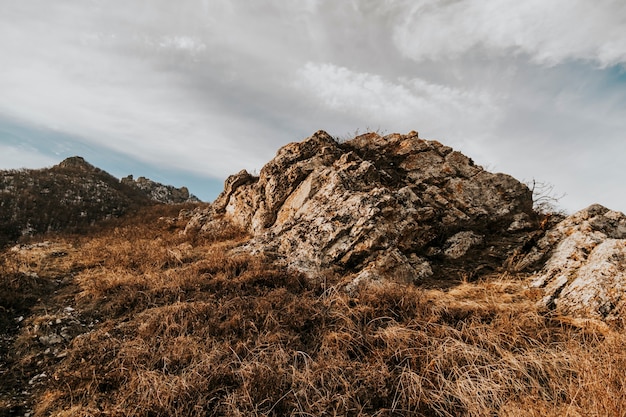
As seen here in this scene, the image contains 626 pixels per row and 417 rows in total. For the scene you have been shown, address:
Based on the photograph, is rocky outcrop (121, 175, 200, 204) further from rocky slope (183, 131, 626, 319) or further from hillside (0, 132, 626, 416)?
rocky slope (183, 131, 626, 319)

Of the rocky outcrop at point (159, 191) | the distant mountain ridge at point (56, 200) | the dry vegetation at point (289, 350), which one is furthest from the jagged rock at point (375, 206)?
the rocky outcrop at point (159, 191)

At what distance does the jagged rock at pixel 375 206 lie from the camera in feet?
29.4

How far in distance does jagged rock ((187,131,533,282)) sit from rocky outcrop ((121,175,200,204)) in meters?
23.0

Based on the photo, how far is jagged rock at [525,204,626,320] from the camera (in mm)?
5703

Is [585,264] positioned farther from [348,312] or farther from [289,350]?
[289,350]

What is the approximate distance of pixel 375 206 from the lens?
9586mm

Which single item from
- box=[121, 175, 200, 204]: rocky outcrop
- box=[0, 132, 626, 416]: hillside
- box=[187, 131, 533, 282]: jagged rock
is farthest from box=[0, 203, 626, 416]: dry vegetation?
box=[121, 175, 200, 204]: rocky outcrop

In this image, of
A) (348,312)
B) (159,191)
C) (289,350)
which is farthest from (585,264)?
(159,191)

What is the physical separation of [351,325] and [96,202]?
24067 mm

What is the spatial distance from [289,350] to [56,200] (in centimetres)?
2372

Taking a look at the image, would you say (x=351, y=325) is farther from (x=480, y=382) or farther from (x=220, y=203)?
(x=220, y=203)

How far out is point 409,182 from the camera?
1221 centimetres

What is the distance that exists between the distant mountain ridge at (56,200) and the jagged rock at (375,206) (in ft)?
31.6

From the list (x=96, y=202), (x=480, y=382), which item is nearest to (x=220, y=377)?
(x=480, y=382)
